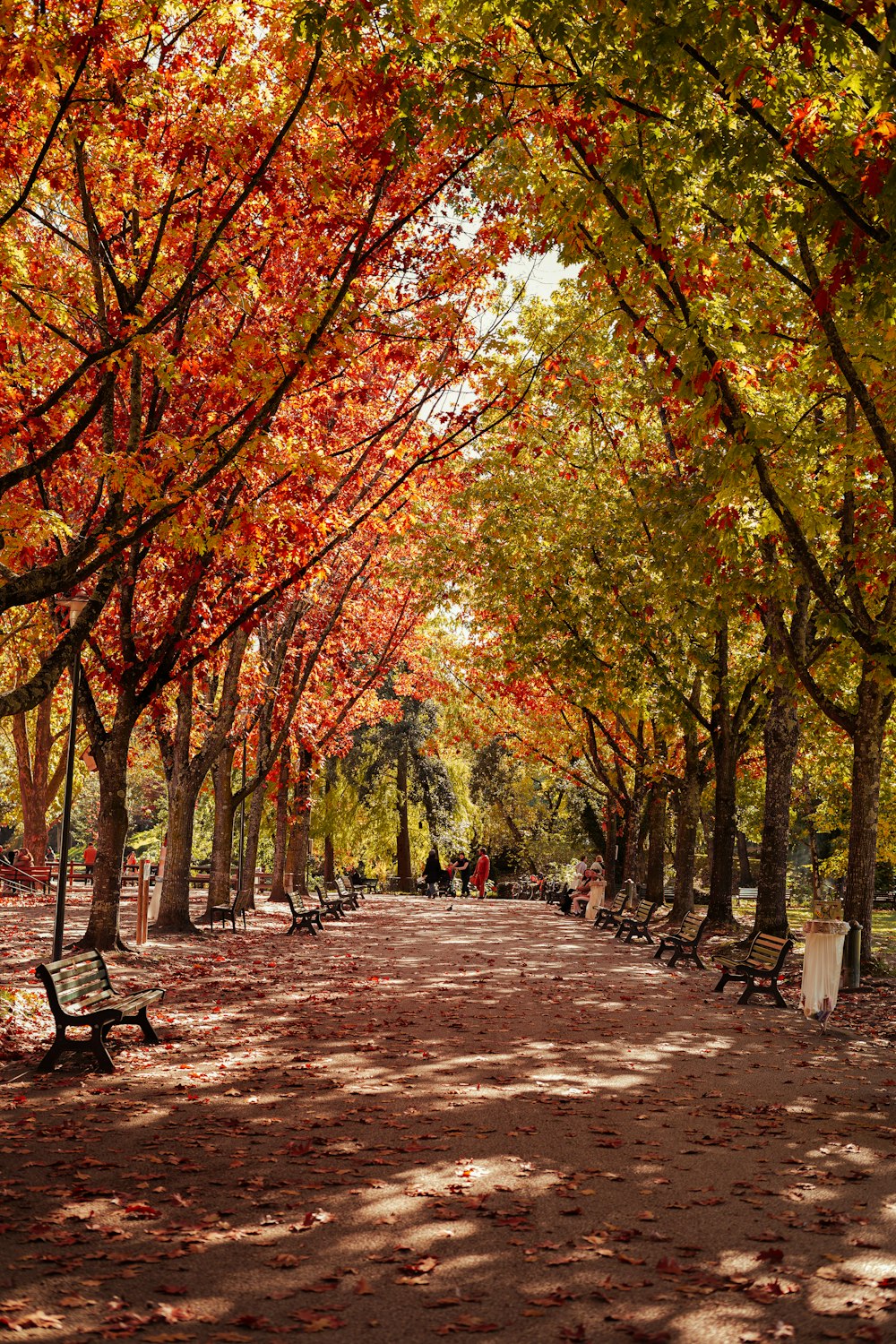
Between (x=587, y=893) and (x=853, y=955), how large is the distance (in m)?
18.4

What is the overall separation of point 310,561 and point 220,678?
424 inches

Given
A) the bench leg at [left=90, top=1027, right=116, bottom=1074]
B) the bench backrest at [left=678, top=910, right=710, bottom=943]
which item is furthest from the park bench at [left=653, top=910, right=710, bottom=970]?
the bench leg at [left=90, top=1027, right=116, bottom=1074]

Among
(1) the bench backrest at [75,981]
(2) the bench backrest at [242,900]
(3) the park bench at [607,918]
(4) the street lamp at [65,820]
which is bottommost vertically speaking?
(3) the park bench at [607,918]

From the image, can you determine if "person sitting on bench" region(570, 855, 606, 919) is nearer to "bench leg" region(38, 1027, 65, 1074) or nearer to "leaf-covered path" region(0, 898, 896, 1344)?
"leaf-covered path" region(0, 898, 896, 1344)

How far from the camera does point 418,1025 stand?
454 inches

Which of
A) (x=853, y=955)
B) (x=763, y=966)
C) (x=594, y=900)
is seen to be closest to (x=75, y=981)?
(x=763, y=966)

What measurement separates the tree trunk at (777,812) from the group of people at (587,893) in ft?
42.3

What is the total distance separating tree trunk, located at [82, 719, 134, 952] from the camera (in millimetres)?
14578

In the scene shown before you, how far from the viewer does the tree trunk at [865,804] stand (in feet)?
51.6

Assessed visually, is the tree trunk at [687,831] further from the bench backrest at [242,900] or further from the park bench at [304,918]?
the bench backrest at [242,900]

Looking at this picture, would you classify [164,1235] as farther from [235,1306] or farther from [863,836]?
[863,836]

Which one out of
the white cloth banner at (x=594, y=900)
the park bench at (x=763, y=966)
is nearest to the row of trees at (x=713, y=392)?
the park bench at (x=763, y=966)

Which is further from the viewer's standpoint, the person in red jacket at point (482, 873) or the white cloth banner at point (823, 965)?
the person in red jacket at point (482, 873)

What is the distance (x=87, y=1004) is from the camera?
30.6ft
